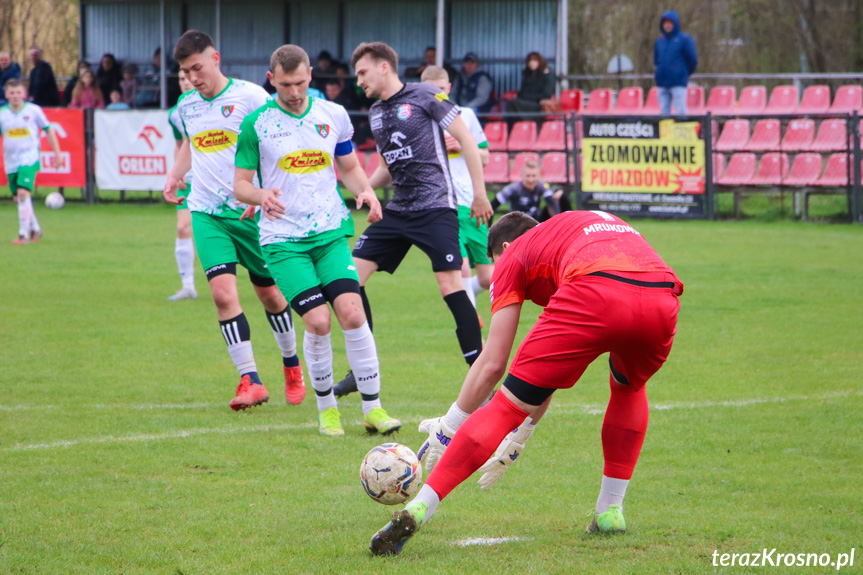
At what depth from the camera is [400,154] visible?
22.2ft

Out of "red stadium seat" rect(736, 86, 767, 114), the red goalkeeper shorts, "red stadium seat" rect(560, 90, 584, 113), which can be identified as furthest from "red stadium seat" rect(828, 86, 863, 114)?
the red goalkeeper shorts

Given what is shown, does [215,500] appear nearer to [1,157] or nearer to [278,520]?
[278,520]

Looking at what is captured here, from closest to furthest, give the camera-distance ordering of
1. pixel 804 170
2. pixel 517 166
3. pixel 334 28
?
pixel 804 170, pixel 517 166, pixel 334 28

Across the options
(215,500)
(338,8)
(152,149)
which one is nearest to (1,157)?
(152,149)

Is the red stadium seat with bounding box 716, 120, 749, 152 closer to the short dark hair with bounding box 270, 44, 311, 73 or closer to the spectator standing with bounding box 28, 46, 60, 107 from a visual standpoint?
the short dark hair with bounding box 270, 44, 311, 73

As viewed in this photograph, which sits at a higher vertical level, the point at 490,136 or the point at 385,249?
the point at 490,136

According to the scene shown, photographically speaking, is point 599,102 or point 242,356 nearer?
point 242,356

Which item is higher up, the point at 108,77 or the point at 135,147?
the point at 108,77

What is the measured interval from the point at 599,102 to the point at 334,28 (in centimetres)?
769

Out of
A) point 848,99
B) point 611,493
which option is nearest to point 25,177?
point 611,493

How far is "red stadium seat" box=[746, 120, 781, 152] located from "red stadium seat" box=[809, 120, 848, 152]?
0.69 metres

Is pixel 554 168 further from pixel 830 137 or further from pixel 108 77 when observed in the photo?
pixel 108 77

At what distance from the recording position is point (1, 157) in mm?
20906

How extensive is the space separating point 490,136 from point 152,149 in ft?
23.0
